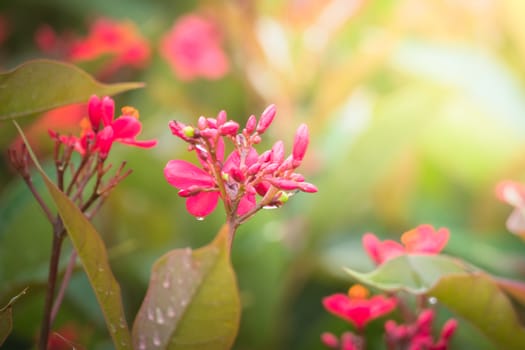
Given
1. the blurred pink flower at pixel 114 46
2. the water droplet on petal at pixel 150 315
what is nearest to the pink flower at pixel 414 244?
the water droplet on petal at pixel 150 315

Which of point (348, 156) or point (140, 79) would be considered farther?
point (140, 79)

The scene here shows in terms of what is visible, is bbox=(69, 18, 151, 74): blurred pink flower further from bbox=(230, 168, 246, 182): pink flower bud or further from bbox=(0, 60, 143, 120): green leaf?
bbox=(230, 168, 246, 182): pink flower bud

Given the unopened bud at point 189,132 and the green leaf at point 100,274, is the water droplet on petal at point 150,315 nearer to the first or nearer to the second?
the green leaf at point 100,274

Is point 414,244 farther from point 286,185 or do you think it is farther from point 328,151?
point 328,151

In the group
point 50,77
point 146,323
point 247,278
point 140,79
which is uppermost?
point 50,77

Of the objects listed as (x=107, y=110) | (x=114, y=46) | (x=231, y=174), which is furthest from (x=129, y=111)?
(x=114, y=46)

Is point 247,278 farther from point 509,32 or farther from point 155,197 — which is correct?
point 509,32

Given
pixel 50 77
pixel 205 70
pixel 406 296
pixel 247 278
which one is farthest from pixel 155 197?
pixel 50 77
